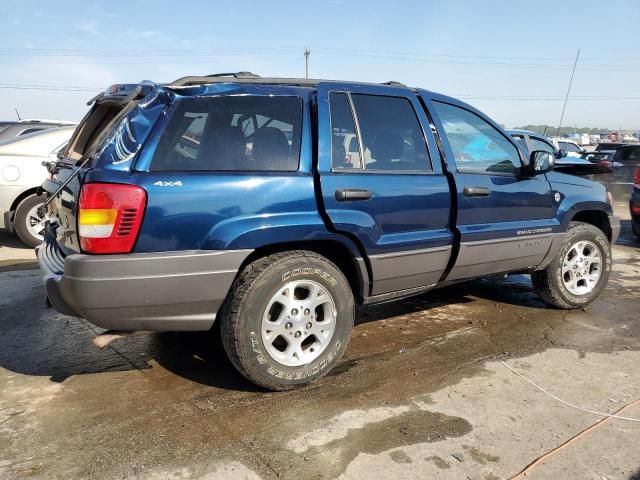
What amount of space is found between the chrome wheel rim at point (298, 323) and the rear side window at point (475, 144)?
1530mm

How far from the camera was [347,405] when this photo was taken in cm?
312

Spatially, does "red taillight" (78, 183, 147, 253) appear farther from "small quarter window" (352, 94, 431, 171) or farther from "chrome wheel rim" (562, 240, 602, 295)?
"chrome wheel rim" (562, 240, 602, 295)

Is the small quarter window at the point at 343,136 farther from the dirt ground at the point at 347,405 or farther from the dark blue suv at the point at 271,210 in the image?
the dirt ground at the point at 347,405

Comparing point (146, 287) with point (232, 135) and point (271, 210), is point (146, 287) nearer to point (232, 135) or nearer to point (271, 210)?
point (271, 210)

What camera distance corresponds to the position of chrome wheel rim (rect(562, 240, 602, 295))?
194 inches

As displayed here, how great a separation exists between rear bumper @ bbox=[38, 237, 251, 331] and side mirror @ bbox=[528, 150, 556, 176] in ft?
8.46

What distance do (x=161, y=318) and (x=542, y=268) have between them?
11.2 ft

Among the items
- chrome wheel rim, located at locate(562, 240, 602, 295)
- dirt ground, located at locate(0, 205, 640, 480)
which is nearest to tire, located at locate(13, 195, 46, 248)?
dirt ground, located at locate(0, 205, 640, 480)

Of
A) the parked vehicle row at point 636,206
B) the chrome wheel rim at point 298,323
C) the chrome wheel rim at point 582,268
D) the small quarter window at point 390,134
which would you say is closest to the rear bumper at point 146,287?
the chrome wheel rim at point 298,323

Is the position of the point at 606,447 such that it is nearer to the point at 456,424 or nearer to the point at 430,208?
the point at 456,424

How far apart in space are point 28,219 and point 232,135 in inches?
210

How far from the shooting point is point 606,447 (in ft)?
9.01

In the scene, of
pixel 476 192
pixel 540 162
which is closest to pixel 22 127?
pixel 476 192

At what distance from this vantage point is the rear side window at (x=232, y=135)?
9.68 ft
